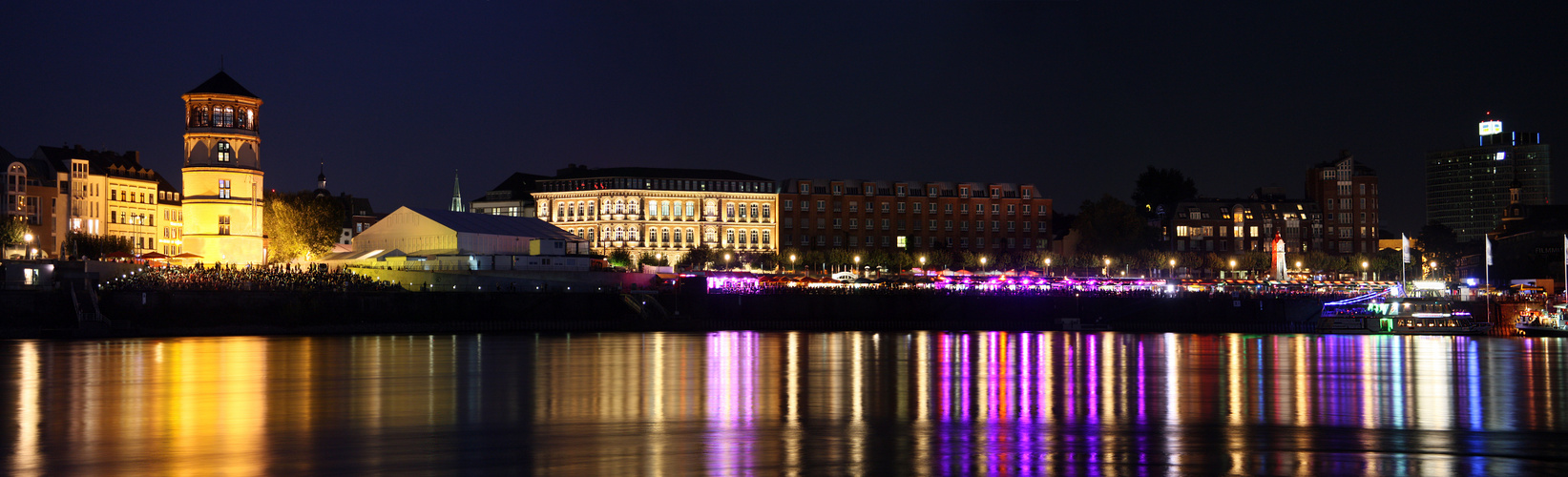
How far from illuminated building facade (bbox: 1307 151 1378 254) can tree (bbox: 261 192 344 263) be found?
414ft

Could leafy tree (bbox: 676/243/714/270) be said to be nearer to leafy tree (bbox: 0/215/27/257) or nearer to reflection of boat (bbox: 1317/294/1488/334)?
leafy tree (bbox: 0/215/27/257)

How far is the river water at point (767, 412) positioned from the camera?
22.8m

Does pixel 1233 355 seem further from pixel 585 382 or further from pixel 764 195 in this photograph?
pixel 764 195

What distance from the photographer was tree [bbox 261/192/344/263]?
104 metres

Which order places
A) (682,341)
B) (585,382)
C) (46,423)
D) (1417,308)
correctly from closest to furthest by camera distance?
(46,423), (585,382), (682,341), (1417,308)

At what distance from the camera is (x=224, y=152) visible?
277 ft

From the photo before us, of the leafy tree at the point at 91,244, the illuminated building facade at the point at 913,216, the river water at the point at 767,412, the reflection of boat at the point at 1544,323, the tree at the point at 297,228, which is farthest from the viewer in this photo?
the illuminated building facade at the point at 913,216

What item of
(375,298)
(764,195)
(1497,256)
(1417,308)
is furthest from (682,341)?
(1497,256)

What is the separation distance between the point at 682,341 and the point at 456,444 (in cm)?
3917

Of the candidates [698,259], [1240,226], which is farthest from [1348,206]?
[698,259]

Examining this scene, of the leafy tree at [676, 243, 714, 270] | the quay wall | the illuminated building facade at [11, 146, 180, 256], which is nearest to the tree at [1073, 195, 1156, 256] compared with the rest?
the leafy tree at [676, 243, 714, 270]

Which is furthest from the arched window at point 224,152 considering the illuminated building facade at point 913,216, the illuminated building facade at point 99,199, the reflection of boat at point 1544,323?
the reflection of boat at point 1544,323

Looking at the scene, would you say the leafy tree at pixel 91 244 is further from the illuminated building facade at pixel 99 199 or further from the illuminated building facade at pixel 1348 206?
the illuminated building facade at pixel 1348 206

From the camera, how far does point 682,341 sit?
6394cm
